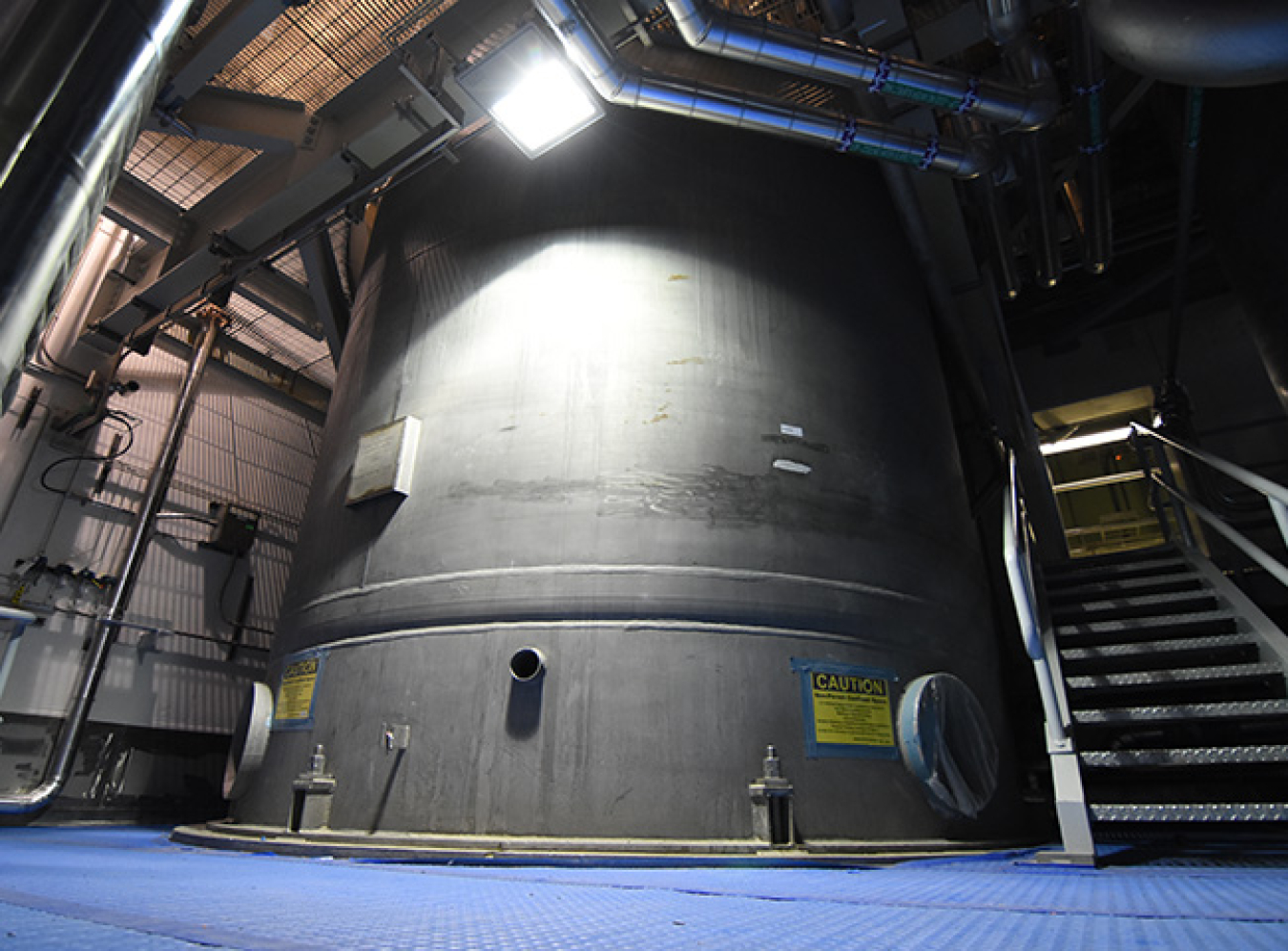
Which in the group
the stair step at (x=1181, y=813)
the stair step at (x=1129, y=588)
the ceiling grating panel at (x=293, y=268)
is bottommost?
the stair step at (x=1181, y=813)

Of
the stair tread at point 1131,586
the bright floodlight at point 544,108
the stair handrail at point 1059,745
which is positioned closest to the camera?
the stair handrail at point 1059,745

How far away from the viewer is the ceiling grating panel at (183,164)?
22.2 feet

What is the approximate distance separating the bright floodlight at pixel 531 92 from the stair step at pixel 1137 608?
482 centimetres

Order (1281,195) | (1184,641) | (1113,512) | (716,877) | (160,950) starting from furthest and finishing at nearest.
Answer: (1113,512), (1281,195), (1184,641), (716,877), (160,950)

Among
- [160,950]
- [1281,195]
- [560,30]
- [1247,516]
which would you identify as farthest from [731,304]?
[1247,516]

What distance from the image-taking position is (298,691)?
4.35 meters

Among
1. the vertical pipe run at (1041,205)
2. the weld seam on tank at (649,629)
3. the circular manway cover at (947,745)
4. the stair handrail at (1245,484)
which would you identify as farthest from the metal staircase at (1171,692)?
the vertical pipe run at (1041,205)

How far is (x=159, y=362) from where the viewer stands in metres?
8.00

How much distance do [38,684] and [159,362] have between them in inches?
149

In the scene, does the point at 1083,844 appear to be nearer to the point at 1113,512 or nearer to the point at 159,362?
the point at 159,362

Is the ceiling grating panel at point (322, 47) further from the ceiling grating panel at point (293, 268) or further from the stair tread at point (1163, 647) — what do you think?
the stair tread at point (1163, 647)

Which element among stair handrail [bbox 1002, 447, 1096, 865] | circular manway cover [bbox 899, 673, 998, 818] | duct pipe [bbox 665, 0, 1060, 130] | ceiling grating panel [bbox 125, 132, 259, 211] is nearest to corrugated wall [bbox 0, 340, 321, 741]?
ceiling grating panel [bbox 125, 132, 259, 211]

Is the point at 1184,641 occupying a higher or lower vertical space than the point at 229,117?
lower

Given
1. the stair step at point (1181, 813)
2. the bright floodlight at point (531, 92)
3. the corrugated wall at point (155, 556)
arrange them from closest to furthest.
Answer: the stair step at point (1181, 813), the bright floodlight at point (531, 92), the corrugated wall at point (155, 556)
